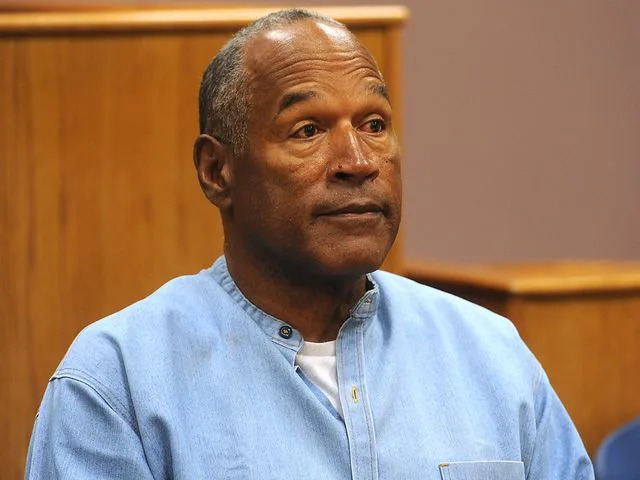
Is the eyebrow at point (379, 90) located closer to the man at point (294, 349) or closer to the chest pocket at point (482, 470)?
the man at point (294, 349)

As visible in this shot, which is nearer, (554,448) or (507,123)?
(554,448)

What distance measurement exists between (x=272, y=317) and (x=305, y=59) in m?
0.36

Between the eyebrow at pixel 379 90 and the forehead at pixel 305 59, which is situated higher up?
the forehead at pixel 305 59

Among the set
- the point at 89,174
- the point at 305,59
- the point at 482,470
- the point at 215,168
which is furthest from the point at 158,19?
the point at 482,470

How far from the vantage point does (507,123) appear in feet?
13.9

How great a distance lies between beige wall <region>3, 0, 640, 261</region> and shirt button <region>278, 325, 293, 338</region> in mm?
2498

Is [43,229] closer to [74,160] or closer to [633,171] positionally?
[74,160]

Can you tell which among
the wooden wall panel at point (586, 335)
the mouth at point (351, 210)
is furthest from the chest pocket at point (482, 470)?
the wooden wall panel at point (586, 335)

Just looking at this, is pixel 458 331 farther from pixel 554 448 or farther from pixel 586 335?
pixel 586 335

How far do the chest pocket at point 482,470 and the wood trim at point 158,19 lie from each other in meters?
1.15

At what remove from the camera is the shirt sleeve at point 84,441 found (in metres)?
1.54

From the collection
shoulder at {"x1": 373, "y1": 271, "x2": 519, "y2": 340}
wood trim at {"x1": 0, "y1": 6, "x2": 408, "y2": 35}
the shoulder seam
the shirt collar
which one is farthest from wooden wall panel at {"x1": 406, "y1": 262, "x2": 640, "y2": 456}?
the shoulder seam

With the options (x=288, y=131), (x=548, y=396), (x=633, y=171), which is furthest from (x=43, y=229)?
(x=633, y=171)

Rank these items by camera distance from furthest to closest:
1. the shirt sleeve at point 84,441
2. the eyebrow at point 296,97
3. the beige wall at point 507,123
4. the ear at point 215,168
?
the beige wall at point 507,123, the ear at point 215,168, the eyebrow at point 296,97, the shirt sleeve at point 84,441
